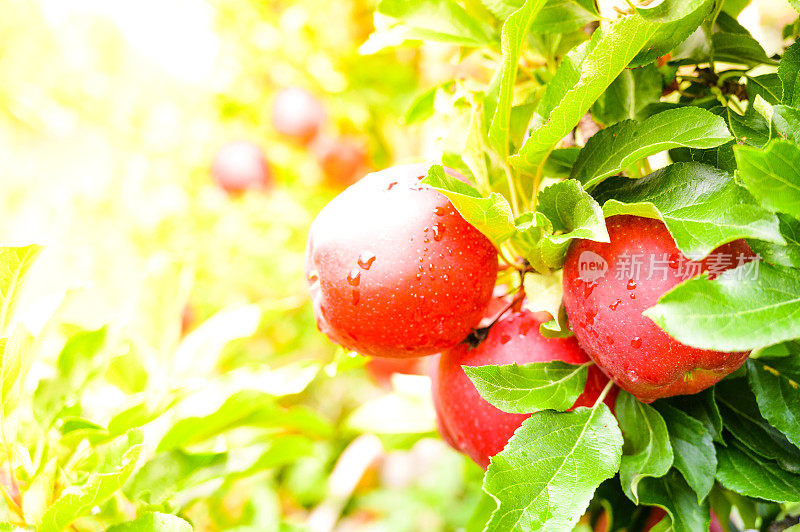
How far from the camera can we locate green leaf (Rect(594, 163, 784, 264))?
268 mm

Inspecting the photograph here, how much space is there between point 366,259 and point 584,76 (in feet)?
0.51

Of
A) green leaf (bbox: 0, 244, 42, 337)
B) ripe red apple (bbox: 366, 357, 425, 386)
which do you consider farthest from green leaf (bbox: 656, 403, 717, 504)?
ripe red apple (bbox: 366, 357, 425, 386)

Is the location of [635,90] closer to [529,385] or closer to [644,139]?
[644,139]

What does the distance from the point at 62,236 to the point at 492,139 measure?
1055 millimetres

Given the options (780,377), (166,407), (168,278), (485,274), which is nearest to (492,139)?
(485,274)

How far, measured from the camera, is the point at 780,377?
1.18 feet

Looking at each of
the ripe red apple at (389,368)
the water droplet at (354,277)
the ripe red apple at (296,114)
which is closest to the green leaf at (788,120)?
the water droplet at (354,277)

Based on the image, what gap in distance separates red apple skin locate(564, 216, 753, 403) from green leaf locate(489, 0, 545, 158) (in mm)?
78

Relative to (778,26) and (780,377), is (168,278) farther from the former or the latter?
(778,26)

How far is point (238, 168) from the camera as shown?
1.19 metres

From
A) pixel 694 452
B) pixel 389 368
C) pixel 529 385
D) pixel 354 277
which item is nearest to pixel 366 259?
pixel 354 277

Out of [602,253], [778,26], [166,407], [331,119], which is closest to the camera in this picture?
[602,253]

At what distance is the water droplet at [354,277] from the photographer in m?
0.37

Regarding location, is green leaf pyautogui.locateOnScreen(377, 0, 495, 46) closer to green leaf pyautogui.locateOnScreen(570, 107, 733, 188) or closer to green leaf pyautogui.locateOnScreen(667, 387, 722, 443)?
green leaf pyautogui.locateOnScreen(570, 107, 733, 188)
